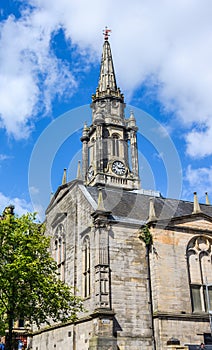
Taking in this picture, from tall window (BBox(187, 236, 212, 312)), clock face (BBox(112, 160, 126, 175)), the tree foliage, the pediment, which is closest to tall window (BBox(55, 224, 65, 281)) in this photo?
the tree foliage

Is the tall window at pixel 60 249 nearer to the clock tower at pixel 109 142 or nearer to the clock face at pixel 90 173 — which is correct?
the clock tower at pixel 109 142

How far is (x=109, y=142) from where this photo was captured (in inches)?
2355

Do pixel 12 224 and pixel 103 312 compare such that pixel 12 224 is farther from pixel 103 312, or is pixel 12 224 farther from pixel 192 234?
pixel 192 234

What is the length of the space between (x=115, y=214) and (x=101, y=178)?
94.9 ft

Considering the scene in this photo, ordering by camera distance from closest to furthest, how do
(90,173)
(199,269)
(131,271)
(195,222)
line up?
1. (131,271)
2. (199,269)
3. (195,222)
4. (90,173)

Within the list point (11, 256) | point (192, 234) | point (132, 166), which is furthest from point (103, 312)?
point (132, 166)

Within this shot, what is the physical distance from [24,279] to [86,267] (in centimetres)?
638

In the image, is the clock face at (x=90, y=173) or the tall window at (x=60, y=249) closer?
the tall window at (x=60, y=249)

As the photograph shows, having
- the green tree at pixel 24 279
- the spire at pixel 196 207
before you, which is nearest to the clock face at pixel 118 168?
the spire at pixel 196 207

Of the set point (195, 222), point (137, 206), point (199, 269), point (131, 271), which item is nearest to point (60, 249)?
point (137, 206)

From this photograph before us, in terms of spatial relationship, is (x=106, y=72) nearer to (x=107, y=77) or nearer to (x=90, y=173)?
(x=107, y=77)

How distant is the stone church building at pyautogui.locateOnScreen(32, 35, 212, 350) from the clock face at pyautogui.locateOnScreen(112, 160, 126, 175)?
83.4ft

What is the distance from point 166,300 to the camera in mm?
24547

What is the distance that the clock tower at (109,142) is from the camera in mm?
57812
